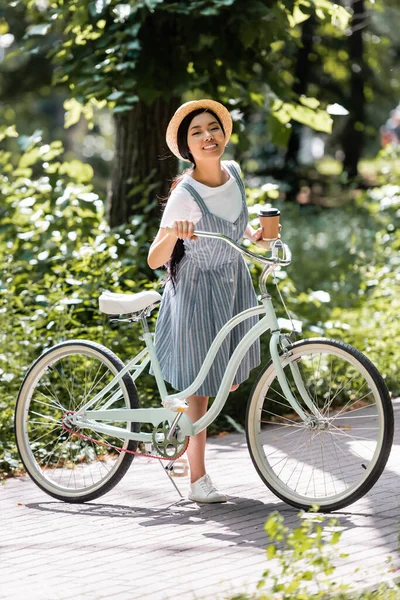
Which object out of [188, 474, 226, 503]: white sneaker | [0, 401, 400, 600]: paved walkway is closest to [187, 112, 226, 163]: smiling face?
[188, 474, 226, 503]: white sneaker

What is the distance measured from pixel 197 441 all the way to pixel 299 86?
15.3 m

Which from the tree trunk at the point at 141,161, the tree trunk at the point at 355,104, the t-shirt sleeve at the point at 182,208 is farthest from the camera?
the tree trunk at the point at 355,104

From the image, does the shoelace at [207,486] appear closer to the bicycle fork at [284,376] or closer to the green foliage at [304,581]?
the bicycle fork at [284,376]

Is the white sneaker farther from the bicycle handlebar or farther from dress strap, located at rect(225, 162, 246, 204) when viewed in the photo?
dress strap, located at rect(225, 162, 246, 204)

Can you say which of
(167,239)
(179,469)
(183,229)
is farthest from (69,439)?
(183,229)

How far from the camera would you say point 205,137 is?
5.07 metres

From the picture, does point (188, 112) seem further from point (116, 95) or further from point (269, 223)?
point (116, 95)

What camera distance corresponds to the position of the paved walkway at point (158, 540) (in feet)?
13.1

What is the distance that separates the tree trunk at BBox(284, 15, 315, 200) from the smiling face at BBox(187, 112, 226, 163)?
12192mm

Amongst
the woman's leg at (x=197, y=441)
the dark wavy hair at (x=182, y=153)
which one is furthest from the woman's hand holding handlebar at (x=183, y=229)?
the woman's leg at (x=197, y=441)

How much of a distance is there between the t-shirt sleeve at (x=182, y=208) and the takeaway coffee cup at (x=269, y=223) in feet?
0.93

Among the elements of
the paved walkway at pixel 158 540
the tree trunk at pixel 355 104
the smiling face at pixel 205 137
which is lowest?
the paved walkway at pixel 158 540

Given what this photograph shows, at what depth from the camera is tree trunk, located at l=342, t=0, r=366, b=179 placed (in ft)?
63.8

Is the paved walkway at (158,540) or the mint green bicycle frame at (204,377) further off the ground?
the mint green bicycle frame at (204,377)
